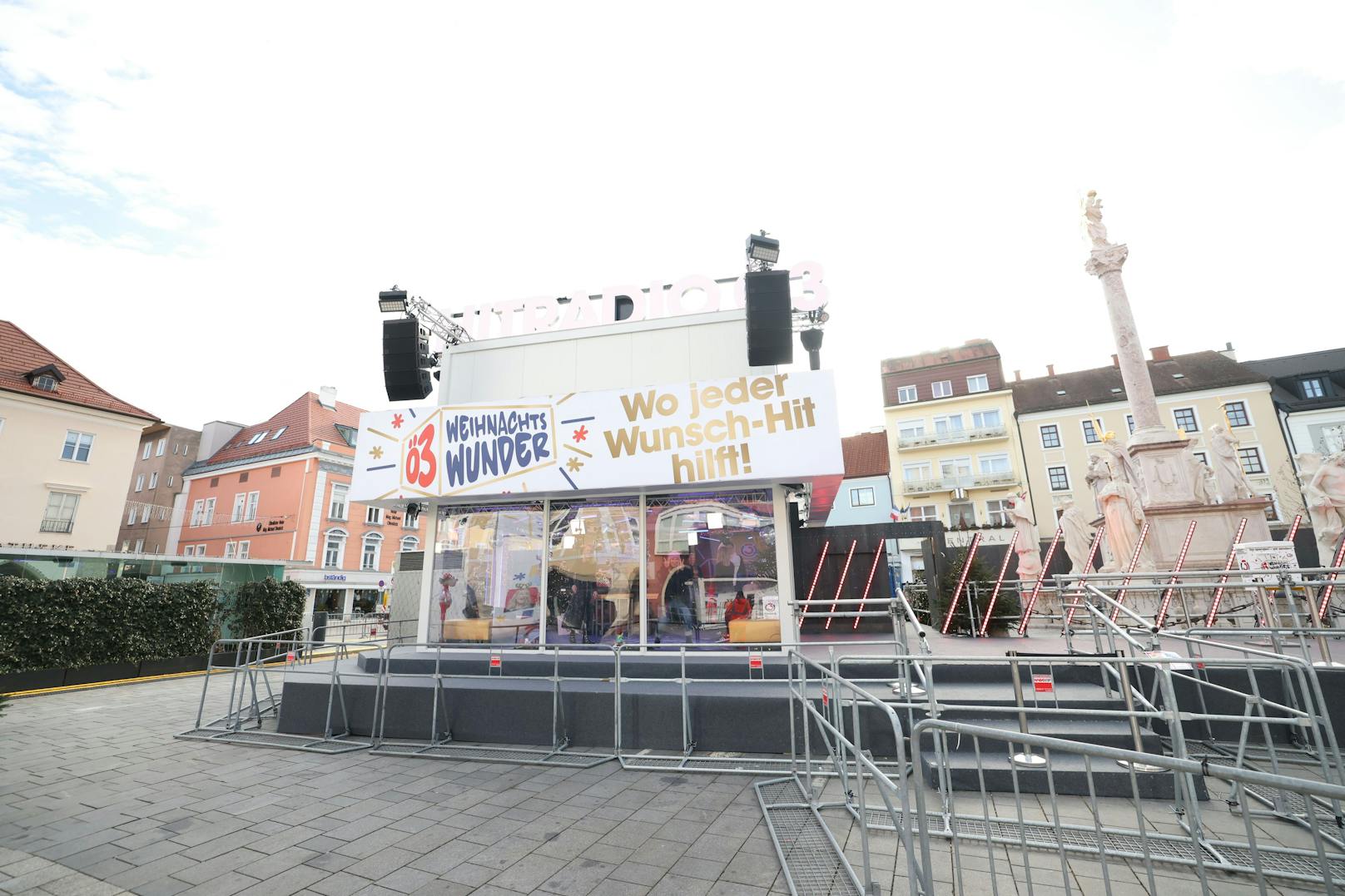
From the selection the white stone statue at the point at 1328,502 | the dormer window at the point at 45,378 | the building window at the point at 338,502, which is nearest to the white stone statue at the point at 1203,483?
the white stone statue at the point at 1328,502

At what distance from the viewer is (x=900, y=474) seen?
4228 cm

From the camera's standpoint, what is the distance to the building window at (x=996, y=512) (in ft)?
127

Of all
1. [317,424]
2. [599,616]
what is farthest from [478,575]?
[317,424]

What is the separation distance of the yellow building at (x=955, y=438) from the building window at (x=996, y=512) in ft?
0.17

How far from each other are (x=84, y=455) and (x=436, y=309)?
24680mm

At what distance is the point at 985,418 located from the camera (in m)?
40.6

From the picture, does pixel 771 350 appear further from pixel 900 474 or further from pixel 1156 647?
pixel 900 474

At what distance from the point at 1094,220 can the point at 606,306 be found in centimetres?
1499

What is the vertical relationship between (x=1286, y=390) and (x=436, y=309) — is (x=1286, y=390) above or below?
above

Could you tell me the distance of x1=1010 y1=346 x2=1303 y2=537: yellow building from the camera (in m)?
34.2

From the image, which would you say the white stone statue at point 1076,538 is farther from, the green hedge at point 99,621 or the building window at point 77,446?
the building window at point 77,446

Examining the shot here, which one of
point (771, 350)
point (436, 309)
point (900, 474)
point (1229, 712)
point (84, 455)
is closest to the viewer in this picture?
point (1229, 712)

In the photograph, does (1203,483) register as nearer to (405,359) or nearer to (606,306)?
(606,306)

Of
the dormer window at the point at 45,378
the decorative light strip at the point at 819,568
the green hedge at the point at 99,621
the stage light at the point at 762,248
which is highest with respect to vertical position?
the dormer window at the point at 45,378
